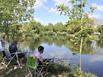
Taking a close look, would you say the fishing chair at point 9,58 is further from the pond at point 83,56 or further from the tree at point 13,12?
the tree at point 13,12

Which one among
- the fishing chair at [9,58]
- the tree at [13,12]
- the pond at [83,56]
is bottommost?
the pond at [83,56]

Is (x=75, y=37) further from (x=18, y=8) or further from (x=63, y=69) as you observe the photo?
(x=18, y=8)

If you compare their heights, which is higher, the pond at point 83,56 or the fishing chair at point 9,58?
the fishing chair at point 9,58

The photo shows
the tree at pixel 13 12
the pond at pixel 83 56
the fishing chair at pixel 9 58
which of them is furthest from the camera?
the pond at pixel 83 56

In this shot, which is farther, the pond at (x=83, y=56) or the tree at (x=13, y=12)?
the pond at (x=83, y=56)

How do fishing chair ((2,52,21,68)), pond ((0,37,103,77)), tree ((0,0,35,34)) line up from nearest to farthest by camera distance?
fishing chair ((2,52,21,68)) → tree ((0,0,35,34)) → pond ((0,37,103,77))

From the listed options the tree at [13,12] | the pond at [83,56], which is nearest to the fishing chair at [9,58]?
the pond at [83,56]

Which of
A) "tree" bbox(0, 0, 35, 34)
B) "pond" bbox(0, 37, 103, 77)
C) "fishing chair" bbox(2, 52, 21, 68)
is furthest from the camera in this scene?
"pond" bbox(0, 37, 103, 77)

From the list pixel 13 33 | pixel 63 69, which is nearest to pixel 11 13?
pixel 13 33

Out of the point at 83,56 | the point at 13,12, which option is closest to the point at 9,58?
the point at 13,12

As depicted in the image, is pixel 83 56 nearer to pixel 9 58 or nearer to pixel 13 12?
pixel 13 12

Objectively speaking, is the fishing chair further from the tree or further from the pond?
the tree

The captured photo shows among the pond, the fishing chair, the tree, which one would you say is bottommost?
the pond

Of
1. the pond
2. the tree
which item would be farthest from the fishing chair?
the tree
